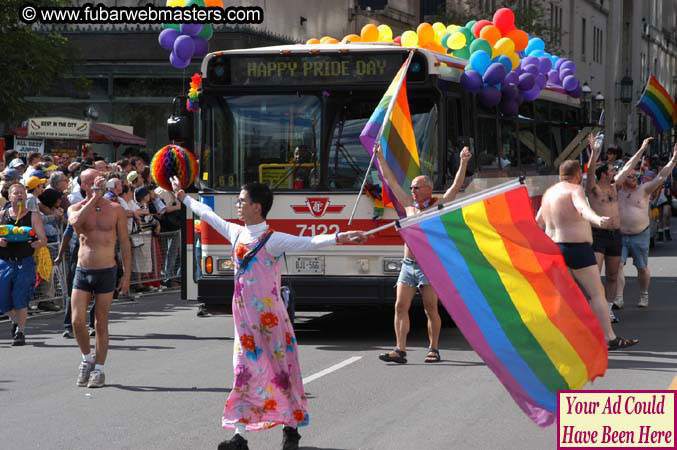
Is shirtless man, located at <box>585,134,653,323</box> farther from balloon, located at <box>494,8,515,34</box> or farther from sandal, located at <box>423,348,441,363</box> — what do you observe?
sandal, located at <box>423,348,441,363</box>

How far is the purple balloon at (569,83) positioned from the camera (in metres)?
18.7

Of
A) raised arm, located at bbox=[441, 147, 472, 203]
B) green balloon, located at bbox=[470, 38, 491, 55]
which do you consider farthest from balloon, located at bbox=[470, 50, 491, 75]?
raised arm, located at bbox=[441, 147, 472, 203]

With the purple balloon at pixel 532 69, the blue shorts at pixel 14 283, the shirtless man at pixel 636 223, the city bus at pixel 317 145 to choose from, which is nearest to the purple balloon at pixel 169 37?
the city bus at pixel 317 145

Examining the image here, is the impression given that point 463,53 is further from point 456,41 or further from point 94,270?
point 94,270

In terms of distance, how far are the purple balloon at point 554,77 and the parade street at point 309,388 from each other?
15.1 ft

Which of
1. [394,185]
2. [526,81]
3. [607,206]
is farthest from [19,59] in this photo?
[394,185]

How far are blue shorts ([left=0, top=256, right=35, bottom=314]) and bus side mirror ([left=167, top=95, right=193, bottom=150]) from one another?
2202 millimetres

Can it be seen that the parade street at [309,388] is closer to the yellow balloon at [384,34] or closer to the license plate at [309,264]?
the license plate at [309,264]

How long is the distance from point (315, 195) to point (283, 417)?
18.0 feet

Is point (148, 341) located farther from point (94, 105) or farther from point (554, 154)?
point (94, 105)

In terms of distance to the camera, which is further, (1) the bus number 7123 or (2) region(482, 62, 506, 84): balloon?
(2) region(482, 62, 506, 84): balloon

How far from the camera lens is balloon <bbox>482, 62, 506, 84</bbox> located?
45.5 feet

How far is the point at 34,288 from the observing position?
54.0ft

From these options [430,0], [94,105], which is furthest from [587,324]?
[430,0]
